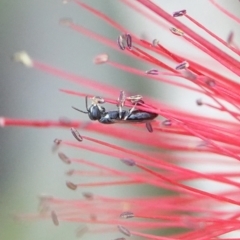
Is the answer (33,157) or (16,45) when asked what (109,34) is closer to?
(16,45)

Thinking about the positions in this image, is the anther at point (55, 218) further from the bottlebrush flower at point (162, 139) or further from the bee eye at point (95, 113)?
the bee eye at point (95, 113)

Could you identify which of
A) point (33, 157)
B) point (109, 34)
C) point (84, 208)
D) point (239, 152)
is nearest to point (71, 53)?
point (109, 34)

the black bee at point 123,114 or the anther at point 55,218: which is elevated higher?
the black bee at point 123,114

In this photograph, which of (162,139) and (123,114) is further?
(162,139)

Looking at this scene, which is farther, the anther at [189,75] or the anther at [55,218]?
the anther at [55,218]

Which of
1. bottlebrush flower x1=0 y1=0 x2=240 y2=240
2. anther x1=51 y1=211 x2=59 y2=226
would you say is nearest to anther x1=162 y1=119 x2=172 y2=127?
bottlebrush flower x1=0 y1=0 x2=240 y2=240

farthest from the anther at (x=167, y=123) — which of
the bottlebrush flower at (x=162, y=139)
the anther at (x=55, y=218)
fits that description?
the anther at (x=55, y=218)

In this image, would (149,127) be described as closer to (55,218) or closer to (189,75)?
(189,75)

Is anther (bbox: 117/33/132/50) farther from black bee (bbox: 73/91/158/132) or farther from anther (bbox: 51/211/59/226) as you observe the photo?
anther (bbox: 51/211/59/226)

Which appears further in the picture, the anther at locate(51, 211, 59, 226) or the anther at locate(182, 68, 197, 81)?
the anther at locate(51, 211, 59, 226)

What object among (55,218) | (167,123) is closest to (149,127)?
(167,123)

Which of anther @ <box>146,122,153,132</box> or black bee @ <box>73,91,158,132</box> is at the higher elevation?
black bee @ <box>73,91,158,132</box>
